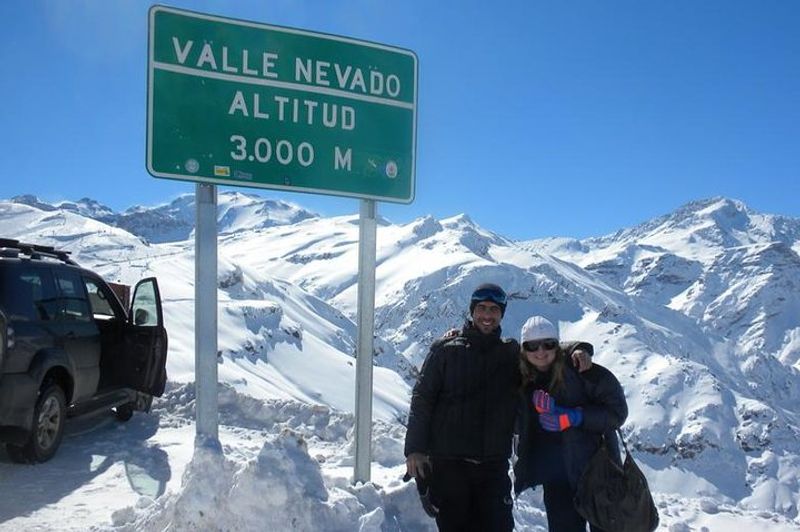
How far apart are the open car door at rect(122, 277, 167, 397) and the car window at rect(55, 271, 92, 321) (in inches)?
23.1

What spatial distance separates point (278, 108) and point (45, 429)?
11.9ft

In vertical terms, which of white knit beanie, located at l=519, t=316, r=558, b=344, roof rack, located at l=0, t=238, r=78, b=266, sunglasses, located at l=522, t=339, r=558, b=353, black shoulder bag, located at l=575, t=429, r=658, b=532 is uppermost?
roof rack, located at l=0, t=238, r=78, b=266

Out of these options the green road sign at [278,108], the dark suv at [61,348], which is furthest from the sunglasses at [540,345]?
the dark suv at [61,348]

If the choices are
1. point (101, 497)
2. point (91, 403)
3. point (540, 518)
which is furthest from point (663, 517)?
point (91, 403)

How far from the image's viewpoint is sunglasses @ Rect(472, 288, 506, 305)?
Result: 146 inches

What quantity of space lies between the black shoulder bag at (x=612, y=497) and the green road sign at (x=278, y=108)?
2.10m

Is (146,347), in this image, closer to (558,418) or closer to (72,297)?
(72,297)

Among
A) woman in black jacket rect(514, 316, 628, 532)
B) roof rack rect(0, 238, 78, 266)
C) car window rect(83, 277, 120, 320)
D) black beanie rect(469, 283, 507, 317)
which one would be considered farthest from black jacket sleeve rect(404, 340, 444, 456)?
car window rect(83, 277, 120, 320)

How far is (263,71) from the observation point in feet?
13.7

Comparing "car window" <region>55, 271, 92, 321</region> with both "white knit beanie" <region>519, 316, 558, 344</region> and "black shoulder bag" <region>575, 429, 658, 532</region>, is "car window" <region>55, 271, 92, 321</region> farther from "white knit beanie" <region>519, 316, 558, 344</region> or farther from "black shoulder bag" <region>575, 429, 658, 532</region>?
"black shoulder bag" <region>575, 429, 658, 532</region>

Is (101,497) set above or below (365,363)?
below

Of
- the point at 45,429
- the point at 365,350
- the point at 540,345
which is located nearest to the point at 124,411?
the point at 45,429

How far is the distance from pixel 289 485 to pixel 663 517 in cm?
494

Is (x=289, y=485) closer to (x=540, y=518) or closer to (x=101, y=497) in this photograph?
(x=101, y=497)
